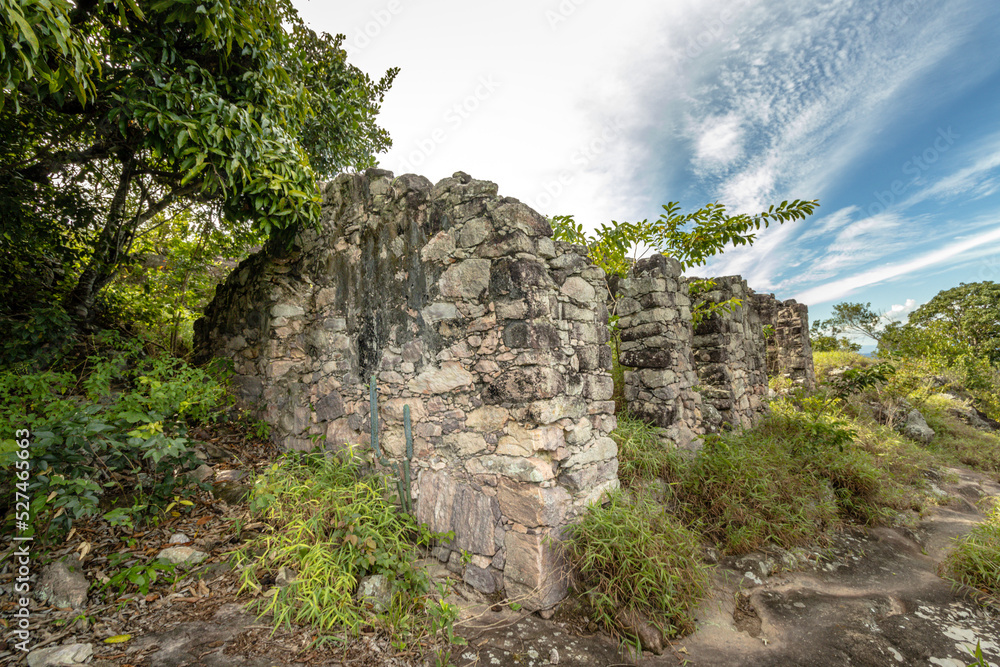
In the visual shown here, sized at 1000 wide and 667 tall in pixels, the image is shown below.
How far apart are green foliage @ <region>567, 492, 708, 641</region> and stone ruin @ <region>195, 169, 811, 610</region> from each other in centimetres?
17

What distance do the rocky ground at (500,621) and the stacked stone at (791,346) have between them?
6.45m

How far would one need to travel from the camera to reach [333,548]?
2.59 metres

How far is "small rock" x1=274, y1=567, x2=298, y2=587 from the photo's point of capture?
2467 mm

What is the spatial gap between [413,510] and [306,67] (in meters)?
5.32

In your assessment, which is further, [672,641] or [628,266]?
[628,266]

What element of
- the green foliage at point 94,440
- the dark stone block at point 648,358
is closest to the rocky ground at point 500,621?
the green foliage at point 94,440

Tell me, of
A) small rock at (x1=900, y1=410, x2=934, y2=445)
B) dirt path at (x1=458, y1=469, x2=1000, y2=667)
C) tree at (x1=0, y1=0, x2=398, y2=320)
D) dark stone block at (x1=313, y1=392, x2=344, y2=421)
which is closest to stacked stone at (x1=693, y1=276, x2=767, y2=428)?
dirt path at (x1=458, y1=469, x2=1000, y2=667)

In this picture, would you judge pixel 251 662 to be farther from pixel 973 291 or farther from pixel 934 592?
pixel 973 291

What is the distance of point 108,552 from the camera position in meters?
2.56

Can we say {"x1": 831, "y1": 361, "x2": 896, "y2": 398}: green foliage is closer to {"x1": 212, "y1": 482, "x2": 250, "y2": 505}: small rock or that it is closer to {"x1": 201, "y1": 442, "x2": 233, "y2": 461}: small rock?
{"x1": 212, "y1": 482, "x2": 250, "y2": 505}: small rock

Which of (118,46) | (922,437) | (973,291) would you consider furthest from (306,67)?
(973,291)

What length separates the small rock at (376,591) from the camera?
7.89ft

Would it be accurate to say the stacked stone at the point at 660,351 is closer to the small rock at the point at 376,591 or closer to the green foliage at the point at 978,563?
the green foliage at the point at 978,563

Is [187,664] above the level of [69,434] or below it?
below
